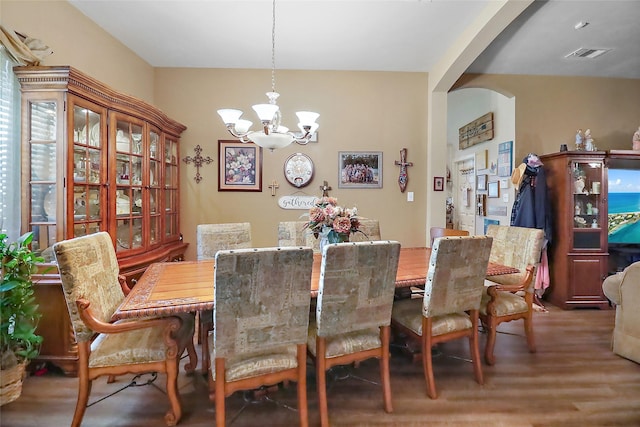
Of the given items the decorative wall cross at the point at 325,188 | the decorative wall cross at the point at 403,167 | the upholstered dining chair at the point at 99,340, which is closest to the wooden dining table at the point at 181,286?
the upholstered dining chair at the point at 99,340

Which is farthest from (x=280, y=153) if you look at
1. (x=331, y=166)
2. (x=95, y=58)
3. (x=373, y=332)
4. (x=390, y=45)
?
(x=373, y=332)

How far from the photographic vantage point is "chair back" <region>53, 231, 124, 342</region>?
1534 mm

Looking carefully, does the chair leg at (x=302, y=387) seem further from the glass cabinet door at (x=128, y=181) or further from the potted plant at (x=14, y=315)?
the glass cabinet door at (x=128, y=181)

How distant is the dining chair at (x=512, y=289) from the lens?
7.41ft

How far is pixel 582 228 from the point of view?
3.48 m

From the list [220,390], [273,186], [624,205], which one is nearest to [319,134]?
[273,186]

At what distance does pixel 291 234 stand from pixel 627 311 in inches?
109

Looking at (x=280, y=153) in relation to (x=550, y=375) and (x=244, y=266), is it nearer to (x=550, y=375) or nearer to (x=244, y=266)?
(x=244, y=266)

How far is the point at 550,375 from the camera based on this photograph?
7.08ft

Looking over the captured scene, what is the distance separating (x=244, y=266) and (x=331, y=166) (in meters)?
2.64

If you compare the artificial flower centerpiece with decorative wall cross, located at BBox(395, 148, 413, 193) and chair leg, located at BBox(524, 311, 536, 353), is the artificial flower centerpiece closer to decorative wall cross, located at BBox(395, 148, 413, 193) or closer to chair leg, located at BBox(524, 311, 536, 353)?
chair leg, located at BBox(524, 311, 536, 353)

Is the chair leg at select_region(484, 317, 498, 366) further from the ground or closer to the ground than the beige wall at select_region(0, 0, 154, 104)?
closer to the ground

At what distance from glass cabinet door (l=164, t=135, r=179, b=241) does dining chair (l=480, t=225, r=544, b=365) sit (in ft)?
10.4

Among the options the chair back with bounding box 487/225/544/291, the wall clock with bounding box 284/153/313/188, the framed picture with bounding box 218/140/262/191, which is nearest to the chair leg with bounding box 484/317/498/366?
the chair back with bounding box 487/225/544/291
